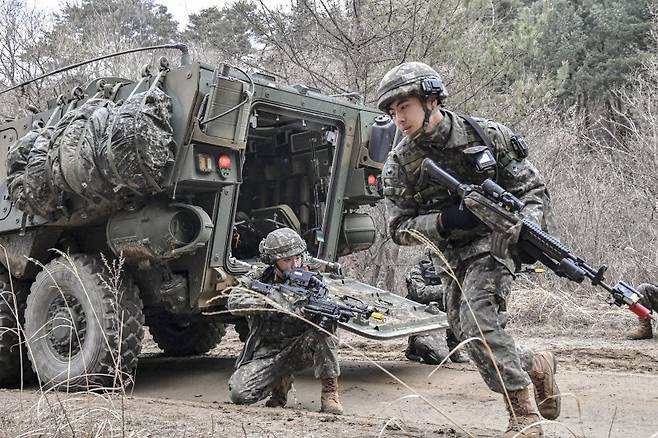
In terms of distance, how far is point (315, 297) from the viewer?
4742 mm

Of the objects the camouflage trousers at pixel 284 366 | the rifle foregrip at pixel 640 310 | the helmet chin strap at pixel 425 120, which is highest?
the helmet chin strap at pixel 425 120

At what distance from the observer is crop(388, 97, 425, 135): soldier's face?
11.5 ft

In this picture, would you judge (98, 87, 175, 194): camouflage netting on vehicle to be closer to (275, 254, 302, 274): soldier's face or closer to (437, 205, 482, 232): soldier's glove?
(275, 254, 302, 274): soldier's face

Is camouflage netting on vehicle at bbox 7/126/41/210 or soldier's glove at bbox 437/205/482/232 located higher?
camouflage netting on vehicle at bbox 7/126/41/210

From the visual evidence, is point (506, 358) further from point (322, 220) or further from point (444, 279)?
point (322, 220)

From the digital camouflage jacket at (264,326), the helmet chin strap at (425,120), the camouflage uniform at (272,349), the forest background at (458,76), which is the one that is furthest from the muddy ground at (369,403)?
the forest background at (458,76)

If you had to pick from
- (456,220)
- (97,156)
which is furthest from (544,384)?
(97,156)

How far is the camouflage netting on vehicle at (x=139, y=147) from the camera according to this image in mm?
4996

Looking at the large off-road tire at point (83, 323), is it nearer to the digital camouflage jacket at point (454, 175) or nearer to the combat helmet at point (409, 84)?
the digital camouflage jacket at point (454, 175)

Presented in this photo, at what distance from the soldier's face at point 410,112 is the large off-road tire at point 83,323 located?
103 inches

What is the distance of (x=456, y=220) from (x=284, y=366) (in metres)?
2.05

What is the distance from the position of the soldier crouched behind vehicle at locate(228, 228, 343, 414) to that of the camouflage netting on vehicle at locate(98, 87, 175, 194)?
91 centimetres

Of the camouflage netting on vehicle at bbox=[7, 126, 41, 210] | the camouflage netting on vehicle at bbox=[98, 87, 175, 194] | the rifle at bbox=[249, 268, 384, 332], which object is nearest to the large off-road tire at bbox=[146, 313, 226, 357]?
the camouflage netting on vehicle at bbox=[7, 126, 41, 210]

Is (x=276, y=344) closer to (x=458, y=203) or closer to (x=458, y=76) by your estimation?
(x=458, y=203)
